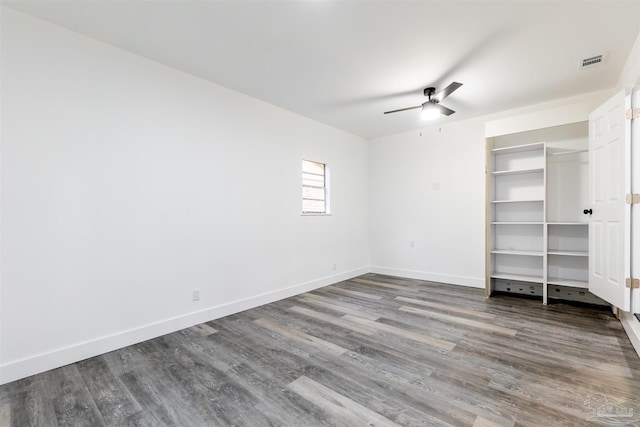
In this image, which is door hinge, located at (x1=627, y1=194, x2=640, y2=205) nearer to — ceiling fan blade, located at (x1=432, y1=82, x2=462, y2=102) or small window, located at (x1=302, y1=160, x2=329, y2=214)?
ceiling fan blade, located at (x1=432, y1=82, x2=462, y2=102)

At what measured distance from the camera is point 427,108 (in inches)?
134

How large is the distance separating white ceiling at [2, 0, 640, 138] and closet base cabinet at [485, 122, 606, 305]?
0.78 meters

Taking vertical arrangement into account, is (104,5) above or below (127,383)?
above

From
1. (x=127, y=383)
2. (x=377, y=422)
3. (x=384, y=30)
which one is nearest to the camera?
(x=377, y=422)

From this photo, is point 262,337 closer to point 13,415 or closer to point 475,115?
point 13,415

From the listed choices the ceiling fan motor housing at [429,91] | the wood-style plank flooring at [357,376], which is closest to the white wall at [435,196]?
the ceiling fan motor housing at [429,91]

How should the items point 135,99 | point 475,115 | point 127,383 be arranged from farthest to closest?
point 475,115 < point 135,99 < point 127,383

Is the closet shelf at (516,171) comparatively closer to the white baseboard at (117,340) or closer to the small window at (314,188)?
the small window at (314,188)

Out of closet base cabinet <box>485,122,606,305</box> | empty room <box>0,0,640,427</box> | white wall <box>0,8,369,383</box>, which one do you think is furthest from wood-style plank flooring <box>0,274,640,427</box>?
closet base cabinet <box>485,122,606,305</box>

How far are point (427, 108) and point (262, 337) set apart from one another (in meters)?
3.21

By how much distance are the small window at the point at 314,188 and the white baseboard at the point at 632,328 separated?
3.87 metres

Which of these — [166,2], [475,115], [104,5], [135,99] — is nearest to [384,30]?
[166,2]

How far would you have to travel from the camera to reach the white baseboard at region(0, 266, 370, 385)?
2.14 metres

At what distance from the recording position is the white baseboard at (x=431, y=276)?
15.2 feet
